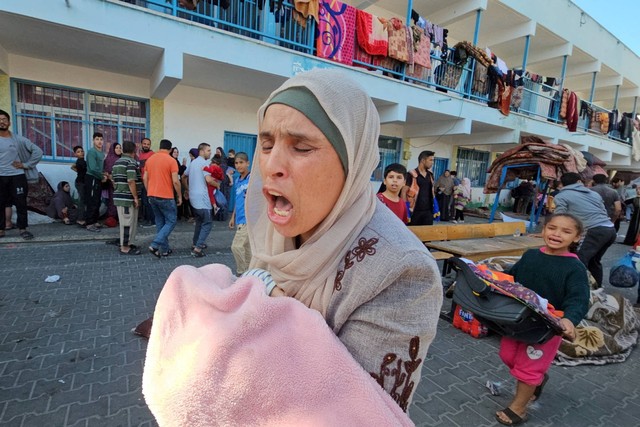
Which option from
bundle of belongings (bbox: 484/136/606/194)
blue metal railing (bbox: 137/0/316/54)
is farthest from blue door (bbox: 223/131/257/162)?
bundle of belongings (bbox: 484/136/606/194)

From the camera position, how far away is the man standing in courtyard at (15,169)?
5.44 m

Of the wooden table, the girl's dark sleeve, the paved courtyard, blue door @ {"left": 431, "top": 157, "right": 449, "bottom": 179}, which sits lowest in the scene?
the paved courtyard

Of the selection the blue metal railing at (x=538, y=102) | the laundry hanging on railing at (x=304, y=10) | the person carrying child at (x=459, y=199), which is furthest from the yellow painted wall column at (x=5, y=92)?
the blue metal railing at (x=538, y=102)

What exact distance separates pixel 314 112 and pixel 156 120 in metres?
8.45

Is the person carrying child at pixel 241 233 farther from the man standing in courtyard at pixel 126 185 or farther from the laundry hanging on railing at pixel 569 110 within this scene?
the laundry hanging on railing at pixel 569 110

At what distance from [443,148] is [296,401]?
47.9 ft

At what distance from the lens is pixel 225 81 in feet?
25.4

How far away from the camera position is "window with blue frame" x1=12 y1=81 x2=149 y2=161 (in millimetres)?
6953

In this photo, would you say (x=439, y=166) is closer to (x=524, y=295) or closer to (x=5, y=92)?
(x=524, y=295)

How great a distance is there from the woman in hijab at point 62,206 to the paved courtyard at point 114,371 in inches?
113

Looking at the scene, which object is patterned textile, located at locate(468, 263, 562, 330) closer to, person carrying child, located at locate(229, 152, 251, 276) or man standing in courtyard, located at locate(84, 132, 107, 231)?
person carrying child, located at locate(229, 152, 251, 276)

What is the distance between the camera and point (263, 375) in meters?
0.66

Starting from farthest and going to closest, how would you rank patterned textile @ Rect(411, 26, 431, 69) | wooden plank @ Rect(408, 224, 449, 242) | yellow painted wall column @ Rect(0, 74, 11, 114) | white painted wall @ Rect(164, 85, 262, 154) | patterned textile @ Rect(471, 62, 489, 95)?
patterned textile @ Rect(471, 62, 489, 95), patterned textile @ Rect(411, 26, 431, 69), white painted wall @ Rect(164, 85, 262, 154), yellow painted wall column @ Rect(0, 74, 11, 114), wooden plank @ Rect(408, 224, 449, 242)

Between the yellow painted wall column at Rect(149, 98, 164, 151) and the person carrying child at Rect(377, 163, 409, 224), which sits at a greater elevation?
the yellow painted wall column at Rect(149, 98, 164, 151)
